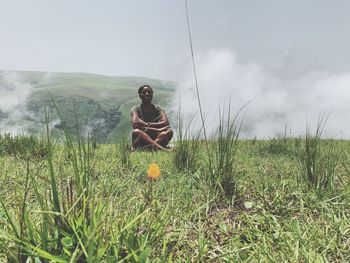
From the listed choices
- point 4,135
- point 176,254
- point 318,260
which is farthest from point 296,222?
point 4,135

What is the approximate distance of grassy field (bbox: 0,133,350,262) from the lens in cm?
167

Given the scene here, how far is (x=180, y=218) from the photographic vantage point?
103 inches

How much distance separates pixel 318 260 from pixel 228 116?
1330 mm

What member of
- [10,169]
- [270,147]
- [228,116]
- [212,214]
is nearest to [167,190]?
[212,214]

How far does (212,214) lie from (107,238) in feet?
3.90

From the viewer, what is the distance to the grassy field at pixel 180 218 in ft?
5.49

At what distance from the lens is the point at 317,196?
305 cm

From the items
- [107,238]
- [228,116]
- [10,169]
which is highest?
[228,116]

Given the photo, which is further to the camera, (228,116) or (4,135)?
(4,135)

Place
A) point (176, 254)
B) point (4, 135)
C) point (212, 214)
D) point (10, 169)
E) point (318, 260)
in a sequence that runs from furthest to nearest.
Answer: point (4, 135) → point (10, 169) → point (212, 214) → point (176, 254) → point (318, 260)

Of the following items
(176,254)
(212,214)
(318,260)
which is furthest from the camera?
(212,214)

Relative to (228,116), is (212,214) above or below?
below

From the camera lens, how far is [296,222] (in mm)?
2572

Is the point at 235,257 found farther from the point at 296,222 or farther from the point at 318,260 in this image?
the point at 296,222
